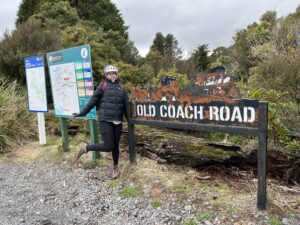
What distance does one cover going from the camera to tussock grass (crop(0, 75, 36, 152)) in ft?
23.8

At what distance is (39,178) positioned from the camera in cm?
542

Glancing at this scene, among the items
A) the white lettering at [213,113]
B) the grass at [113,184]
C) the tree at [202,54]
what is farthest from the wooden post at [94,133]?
the tree at [202,54]

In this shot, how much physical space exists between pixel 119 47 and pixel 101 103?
59.3 ft

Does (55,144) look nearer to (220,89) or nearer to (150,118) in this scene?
(150,118)

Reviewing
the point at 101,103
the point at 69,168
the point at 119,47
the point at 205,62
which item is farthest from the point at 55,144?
the point at 205,62

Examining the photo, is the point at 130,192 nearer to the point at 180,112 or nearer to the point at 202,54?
the point at 180,112

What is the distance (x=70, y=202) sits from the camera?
14.3 feet

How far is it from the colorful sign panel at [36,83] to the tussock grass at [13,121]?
0.56 m

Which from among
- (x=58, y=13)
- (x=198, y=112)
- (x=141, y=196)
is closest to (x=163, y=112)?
(x=198, y=112)

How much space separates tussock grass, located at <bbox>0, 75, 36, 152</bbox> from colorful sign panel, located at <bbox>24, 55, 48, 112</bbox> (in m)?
0.56

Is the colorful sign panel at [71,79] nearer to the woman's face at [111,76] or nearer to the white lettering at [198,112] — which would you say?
the woman's face at [111,76]

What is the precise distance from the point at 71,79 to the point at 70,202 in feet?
7.99

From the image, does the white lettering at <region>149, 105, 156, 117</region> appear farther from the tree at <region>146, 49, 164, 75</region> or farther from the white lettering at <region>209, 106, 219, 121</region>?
the tree at <region>146, 49, 164, 75</region>

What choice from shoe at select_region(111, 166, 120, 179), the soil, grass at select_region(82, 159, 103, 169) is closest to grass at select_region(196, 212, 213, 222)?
the soil
